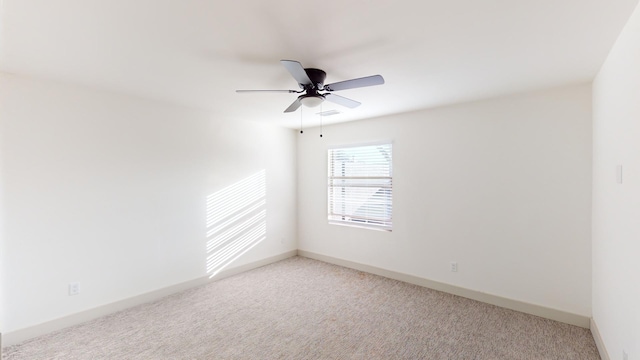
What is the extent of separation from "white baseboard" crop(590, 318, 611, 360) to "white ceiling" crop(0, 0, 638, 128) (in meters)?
2.34

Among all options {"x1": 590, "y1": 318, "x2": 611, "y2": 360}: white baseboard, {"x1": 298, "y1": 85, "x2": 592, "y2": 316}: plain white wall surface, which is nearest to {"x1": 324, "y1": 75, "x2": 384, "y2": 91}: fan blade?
{"x1": 298, "y1": 85, "x2": 592, "y2": 316}: plain white wall surface

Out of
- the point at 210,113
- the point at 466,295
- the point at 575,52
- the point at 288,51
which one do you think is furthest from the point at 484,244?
the point at 210,113

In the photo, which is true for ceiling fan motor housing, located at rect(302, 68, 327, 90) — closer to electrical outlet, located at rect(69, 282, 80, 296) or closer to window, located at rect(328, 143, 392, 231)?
window, located at rect(328, 143, 392, 231)

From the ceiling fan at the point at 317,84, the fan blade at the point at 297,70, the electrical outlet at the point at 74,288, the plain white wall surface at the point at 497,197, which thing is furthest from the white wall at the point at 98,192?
the plain white wall surface at the point at 497,197

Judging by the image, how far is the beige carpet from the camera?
8.68ft

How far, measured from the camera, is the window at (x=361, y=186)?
4.64m

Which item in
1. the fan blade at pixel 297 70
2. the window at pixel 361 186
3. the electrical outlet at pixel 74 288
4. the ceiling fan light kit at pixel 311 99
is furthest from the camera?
the window at pixel 361 186

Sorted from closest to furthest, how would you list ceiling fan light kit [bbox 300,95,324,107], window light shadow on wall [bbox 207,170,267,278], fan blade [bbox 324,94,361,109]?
1. ceiling fan light kit [bbox 300,95,324,107]
2. fan blade [bbox 324,94,361,109]
3. window light shadow on wall [bbox 207,170,267,278]

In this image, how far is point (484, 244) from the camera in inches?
145

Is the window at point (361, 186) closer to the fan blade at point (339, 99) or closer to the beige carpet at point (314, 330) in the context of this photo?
the beige carpet at point (314, 330)

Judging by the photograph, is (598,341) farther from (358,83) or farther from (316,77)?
(316,77)

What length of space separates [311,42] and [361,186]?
3.01 meters

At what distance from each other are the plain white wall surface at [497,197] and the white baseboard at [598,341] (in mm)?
195

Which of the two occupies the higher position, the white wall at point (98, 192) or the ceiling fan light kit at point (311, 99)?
the ceiling fan light kit at point (311, 99)
